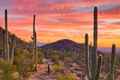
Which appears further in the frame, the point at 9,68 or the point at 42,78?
the point at 42,78

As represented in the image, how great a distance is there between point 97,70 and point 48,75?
1413cm

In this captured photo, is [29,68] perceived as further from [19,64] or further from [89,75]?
[89,75]

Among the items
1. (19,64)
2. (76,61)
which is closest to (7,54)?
(19,64)

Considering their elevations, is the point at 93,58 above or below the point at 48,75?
above

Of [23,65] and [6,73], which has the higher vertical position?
[6,73]

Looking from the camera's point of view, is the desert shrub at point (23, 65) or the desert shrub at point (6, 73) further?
the desert shrub at point (23, 65)

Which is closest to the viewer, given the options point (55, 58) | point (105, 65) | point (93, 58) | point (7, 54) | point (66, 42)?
point (93, 58)

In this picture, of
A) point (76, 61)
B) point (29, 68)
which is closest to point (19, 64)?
point (29, 68)

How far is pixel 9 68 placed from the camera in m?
23.2

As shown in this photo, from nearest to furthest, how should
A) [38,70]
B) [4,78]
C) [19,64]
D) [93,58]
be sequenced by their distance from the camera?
[93,58] < [4,78] < [19,64] < [38,70]

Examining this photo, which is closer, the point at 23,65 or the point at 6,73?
the point at 6,73

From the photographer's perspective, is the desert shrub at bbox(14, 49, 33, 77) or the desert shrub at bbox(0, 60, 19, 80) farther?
the desert shrub at bbox(14, 49, 33, 77)

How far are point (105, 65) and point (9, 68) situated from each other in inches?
667

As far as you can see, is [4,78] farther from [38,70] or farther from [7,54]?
[38,70]
